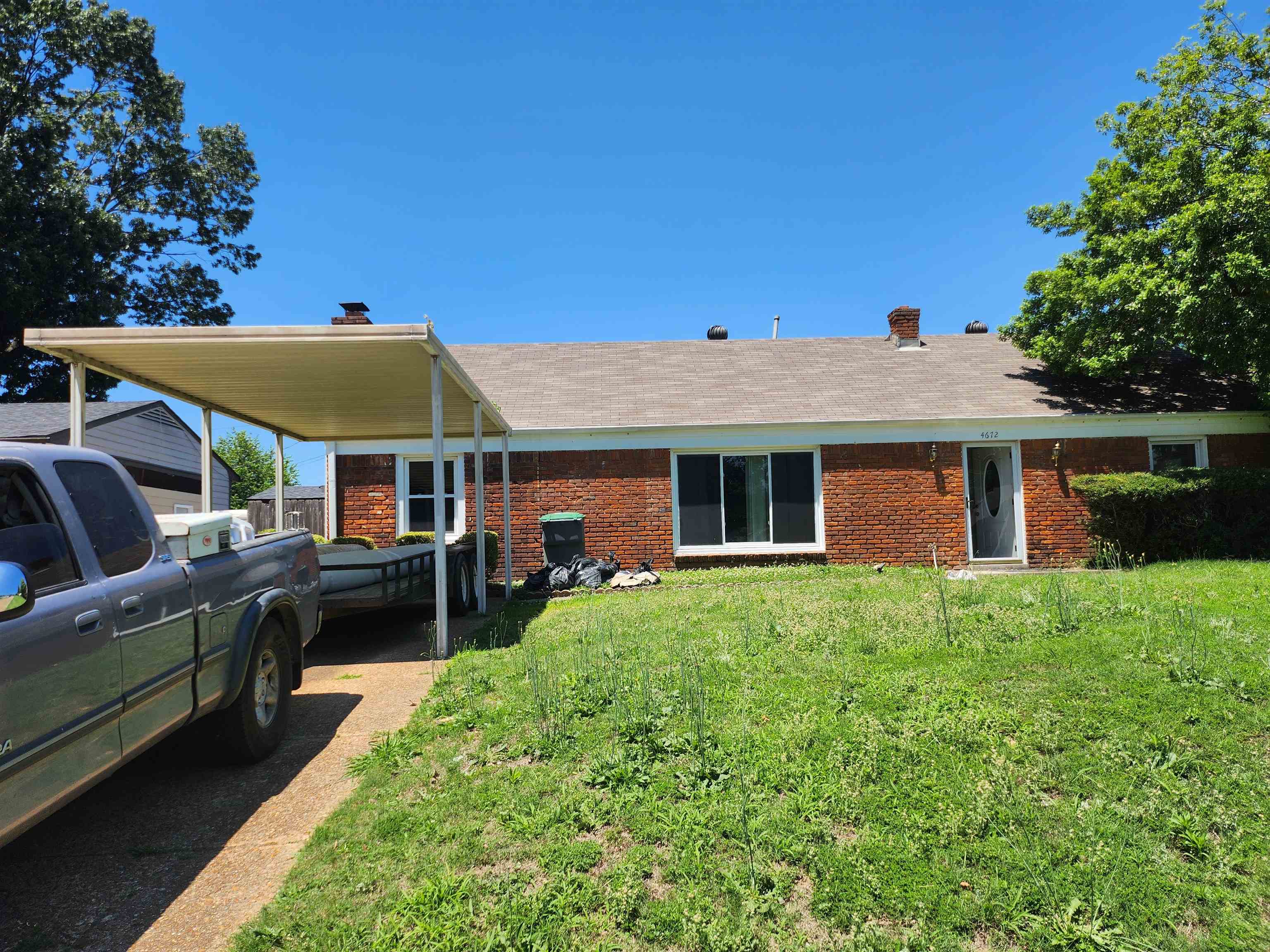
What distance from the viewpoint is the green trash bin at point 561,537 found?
12.2 m

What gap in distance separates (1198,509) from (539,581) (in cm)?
1128

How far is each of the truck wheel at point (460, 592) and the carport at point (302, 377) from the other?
0.28 m

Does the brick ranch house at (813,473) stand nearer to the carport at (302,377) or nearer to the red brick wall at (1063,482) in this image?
the red brick wall at (1063,482)

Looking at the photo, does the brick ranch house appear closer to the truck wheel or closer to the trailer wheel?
the trailer wheel

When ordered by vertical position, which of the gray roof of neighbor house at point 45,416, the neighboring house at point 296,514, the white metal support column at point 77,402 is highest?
the gray roof of neighbor house at point 45,416

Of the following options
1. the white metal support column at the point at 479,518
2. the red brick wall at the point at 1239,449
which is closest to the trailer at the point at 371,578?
the white metal support column at the point at 479,518

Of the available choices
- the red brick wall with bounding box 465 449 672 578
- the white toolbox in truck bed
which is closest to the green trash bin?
the red brick wall with bounding box 465 449 672 578

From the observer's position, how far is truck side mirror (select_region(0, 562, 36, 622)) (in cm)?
243

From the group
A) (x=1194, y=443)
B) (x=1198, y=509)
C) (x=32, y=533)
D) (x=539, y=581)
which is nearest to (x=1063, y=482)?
(x=1198, y=509)

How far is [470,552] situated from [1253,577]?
10.2m

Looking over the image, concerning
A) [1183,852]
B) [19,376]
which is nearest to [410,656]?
[1183,852]

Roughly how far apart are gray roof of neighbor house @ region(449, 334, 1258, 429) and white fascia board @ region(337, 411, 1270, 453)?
0.61 ft

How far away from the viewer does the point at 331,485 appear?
14.0 m

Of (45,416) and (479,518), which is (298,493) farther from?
(479,518)
